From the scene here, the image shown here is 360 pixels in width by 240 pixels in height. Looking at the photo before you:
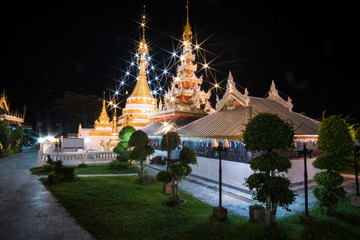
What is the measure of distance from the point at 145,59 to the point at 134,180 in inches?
1168

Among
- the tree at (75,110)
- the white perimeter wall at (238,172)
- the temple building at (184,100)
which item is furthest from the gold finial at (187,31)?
the tree at (75,110)

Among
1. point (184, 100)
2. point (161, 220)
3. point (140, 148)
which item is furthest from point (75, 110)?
point (161, 220)

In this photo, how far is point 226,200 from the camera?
9.05m

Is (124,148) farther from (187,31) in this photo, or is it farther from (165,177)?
(187,31)

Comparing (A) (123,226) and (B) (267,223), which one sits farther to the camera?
(A) (123,226)

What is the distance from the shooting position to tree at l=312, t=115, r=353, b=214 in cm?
709

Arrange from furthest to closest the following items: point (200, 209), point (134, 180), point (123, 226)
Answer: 1. point (134, 180)
2. point (200, 209)
3. point (123, 226)

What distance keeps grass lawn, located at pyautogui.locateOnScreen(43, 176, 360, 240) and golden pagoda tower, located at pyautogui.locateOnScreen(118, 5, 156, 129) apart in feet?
65.6

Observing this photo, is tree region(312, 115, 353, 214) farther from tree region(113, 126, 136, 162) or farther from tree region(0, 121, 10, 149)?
tree region(0, 121, 10, 149)

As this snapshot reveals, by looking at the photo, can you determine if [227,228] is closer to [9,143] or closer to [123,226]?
[123,226]

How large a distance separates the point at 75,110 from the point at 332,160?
2114 inches

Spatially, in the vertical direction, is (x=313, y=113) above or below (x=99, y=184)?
above

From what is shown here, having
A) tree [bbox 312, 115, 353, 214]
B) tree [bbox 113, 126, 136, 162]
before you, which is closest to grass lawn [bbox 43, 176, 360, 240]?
tree [bbox 312, 115, 353, 214]

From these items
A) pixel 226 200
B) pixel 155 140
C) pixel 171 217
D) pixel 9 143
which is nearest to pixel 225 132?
pixel 226 200
